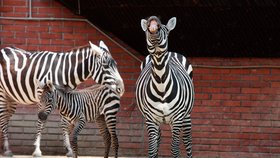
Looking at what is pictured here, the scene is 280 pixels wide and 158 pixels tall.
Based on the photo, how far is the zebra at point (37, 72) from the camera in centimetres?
→ 1212

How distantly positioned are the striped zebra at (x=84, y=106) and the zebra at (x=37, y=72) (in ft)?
1.25

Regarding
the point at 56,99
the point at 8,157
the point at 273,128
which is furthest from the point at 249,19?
the point at 8,157

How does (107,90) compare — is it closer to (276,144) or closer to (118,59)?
(118,59)

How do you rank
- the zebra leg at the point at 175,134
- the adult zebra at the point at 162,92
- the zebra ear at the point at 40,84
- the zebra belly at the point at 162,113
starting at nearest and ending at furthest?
the adult zebra at the point at 162,92, the zebra belly at the point at 162,113, the zebra leg at the point at 175,134, the zebra ear at the point at 40,84

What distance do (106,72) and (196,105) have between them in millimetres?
2415

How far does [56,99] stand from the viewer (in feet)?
36.5

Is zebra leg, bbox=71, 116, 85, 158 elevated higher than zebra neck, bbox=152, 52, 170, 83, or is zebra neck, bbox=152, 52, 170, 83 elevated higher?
zebra neck, bbox=152, 52, 170, 83

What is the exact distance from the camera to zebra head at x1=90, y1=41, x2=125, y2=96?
460 inches

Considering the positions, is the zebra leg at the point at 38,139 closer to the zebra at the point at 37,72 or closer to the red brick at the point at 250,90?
the zebra at the point at 37,72

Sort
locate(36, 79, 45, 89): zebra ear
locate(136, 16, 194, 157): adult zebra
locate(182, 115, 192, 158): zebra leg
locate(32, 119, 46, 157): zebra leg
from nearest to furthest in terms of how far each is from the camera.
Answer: locate(136, 16, 194, 157): adult zebra
locate(182, 115, 192, 158): zebra leg
locate(36, 79, 45, 89): zebra ear
locate(32, 119, 46, 157): zebra leg

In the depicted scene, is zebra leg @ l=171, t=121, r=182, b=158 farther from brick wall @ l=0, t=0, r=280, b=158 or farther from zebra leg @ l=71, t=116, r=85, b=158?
brick wall @ l=0, t=0, r=280, b=158

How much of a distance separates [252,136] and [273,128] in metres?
0.41

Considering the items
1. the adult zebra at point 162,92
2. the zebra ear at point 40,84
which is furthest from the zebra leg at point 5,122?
the adult zebra at point 162,92

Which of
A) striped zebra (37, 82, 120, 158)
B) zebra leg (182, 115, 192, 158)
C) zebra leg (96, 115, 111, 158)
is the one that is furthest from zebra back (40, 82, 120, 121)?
zebra leg (182, 115, 192, 158)
